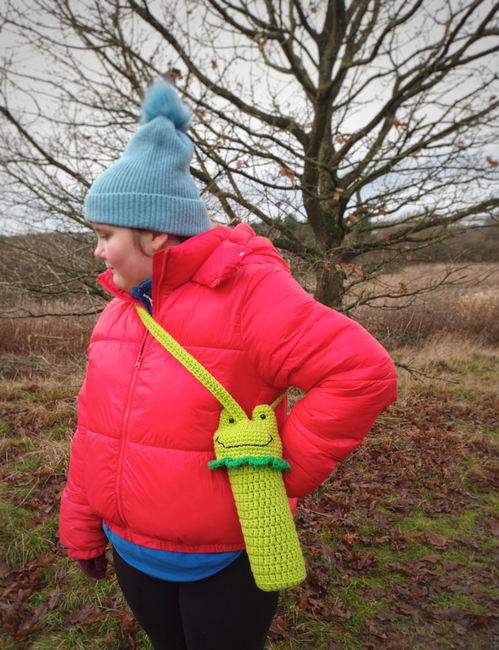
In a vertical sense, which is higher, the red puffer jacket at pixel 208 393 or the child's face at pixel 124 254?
the child's face at pixel 124 254

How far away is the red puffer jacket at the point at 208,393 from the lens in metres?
1.14

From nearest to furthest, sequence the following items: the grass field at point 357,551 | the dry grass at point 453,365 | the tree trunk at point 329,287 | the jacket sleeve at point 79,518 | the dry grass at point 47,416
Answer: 1. the jacket sleeve at point 79,518
2. the grass field at point 357,551
3. the dry grass at point 47,416
4. the tree trunk at point 329,287
5. the dry grass at point 453,365

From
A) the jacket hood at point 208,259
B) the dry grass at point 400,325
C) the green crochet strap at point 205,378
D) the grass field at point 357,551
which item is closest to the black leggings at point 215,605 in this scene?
the green crochet strap at point 205,378

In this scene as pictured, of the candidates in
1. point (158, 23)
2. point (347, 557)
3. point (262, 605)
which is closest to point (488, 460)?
point (347, 557)

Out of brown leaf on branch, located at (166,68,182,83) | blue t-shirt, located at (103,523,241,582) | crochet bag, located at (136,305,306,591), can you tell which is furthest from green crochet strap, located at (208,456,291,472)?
brown leaf on branch, located at (166,68,182,83)

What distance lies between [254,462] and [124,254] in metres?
0.77

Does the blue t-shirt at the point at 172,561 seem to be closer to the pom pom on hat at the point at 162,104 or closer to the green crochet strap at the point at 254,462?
the green crochet strap at the point at 254,462

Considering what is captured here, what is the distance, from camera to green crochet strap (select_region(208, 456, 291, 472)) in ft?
3.71

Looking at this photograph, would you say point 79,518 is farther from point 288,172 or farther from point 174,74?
point 174,74

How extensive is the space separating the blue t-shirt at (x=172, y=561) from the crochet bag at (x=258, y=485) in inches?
5.8

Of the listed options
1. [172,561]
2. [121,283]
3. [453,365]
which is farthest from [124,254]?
[453,365]

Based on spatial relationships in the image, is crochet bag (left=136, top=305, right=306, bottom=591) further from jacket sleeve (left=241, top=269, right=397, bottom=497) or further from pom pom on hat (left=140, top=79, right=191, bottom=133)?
pom pom on hat (left=140, top=79, right=191, bottom=133)

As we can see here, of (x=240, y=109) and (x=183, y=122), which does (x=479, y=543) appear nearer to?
(x=183, y=122)

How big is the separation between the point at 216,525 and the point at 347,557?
8.06 feet
